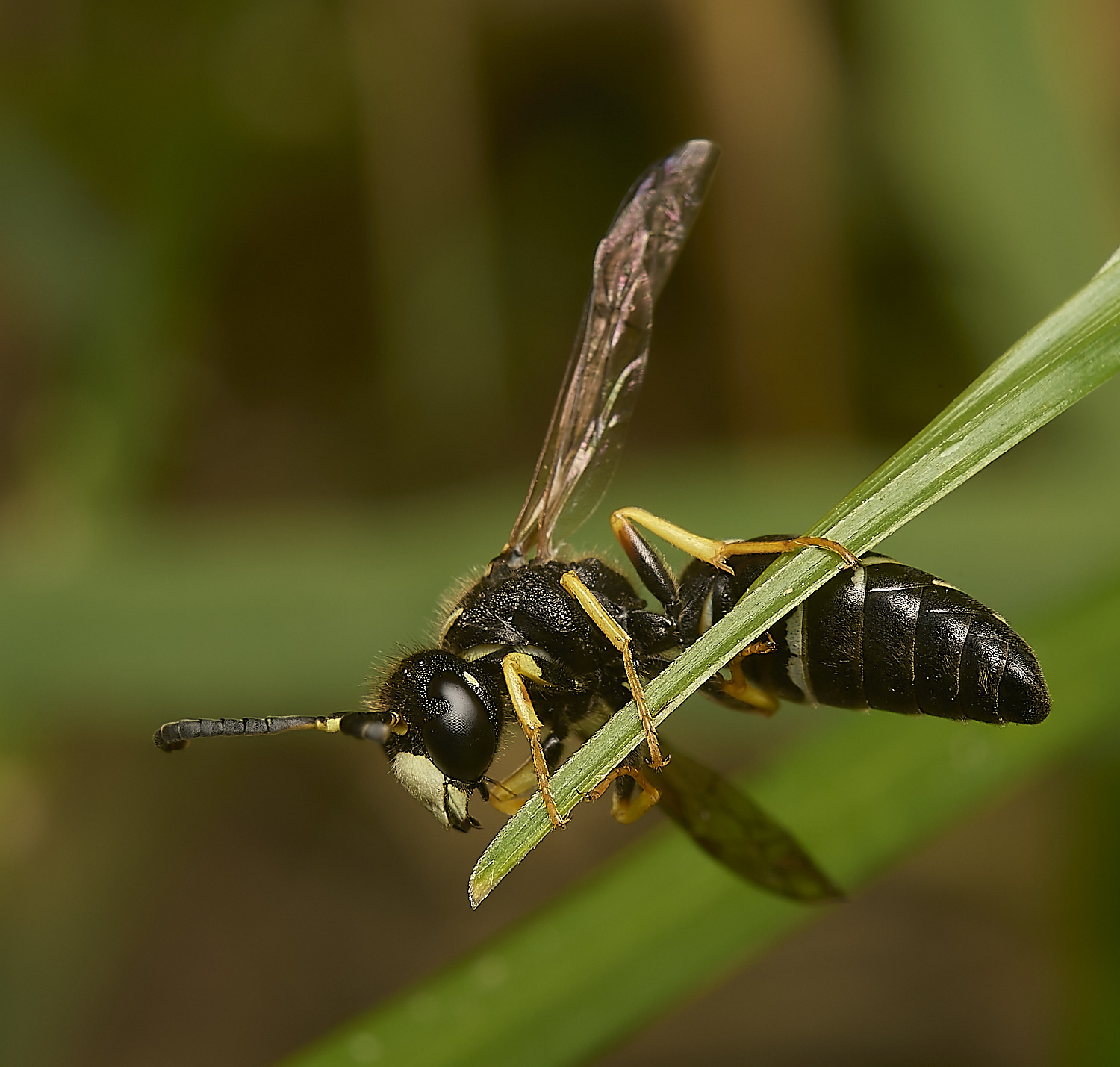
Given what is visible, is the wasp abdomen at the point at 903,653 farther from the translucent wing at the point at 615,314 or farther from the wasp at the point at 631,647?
the translucent wing at the point at 615,314

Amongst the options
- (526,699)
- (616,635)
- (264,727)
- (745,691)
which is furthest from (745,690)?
(264,727)

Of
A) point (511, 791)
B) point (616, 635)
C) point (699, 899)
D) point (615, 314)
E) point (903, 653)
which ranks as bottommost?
point (699, 899)

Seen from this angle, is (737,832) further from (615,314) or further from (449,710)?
(615,314)

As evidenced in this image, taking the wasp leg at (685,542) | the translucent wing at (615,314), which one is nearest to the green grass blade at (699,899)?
the wasp leg at (685,542)

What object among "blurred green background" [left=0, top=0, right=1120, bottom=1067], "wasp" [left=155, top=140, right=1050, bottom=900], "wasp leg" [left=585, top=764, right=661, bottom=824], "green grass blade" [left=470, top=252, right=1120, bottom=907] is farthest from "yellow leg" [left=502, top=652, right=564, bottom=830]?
"blurred green background" [left=0, top=0, right=1120, bottom=1067]

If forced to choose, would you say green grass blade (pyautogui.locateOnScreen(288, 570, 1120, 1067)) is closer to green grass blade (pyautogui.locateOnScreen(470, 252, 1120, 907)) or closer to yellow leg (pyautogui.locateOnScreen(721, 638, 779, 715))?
yellow leg (pyautogui.locateOnScreen(721, 638, 779, 715))

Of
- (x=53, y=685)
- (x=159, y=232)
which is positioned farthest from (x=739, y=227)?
(x=53, y=685)
